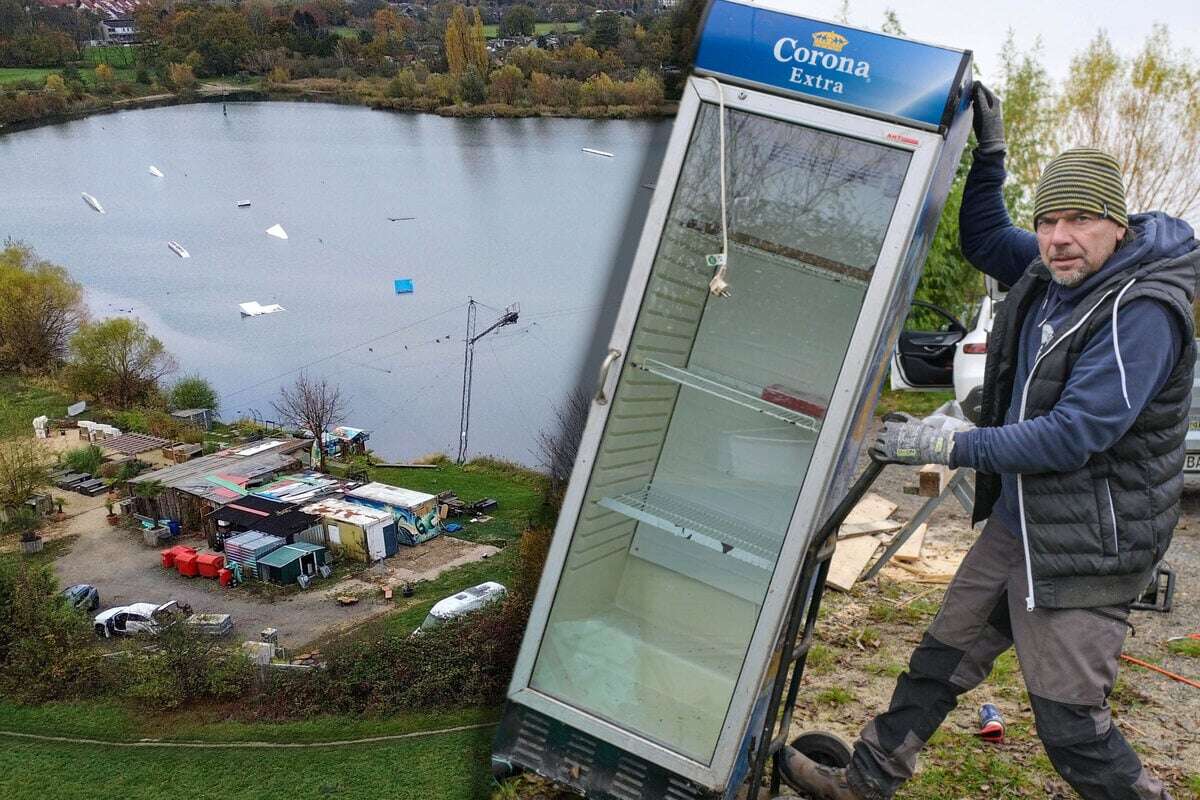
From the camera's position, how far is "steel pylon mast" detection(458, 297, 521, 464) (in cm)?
362

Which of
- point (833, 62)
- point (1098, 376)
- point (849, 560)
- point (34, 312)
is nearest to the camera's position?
point (1098, 376)

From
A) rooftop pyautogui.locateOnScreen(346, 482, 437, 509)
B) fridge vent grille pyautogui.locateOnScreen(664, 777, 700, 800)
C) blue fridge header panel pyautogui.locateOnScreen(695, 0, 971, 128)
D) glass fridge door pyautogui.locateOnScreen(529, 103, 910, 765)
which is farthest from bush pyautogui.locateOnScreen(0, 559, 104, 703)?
blue fridge header panel pyautogui.locateOnScreen(695, 0, 971, 128)

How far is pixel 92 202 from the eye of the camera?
3.31 meters

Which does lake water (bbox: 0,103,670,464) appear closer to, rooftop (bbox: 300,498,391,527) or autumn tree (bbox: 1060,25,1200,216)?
rooftop (bbox: 300,498,391,527)

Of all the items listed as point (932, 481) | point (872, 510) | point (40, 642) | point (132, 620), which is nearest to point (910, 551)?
point (872, 510)

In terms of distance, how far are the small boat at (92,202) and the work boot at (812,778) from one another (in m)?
2.75

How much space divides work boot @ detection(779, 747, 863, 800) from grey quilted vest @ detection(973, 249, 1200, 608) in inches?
28.5

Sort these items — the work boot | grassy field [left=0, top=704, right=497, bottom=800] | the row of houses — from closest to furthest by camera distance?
the work boot
grassy field [left=0, top=704, right=497, bottom=800]
the row of houses

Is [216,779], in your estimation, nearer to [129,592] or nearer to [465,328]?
[129,592]

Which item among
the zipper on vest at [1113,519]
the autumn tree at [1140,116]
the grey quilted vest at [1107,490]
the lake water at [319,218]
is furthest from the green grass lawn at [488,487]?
the autumn tree at [1140,116]

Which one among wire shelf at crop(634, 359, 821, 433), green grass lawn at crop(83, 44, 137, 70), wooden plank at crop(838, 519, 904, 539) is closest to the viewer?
wire shelf at crop(634, 359, 821, 433)

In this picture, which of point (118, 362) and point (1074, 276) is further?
point (118, 362)

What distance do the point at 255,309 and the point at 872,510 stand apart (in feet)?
10.0

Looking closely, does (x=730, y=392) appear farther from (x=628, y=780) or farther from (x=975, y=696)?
(x=975, y=696)
